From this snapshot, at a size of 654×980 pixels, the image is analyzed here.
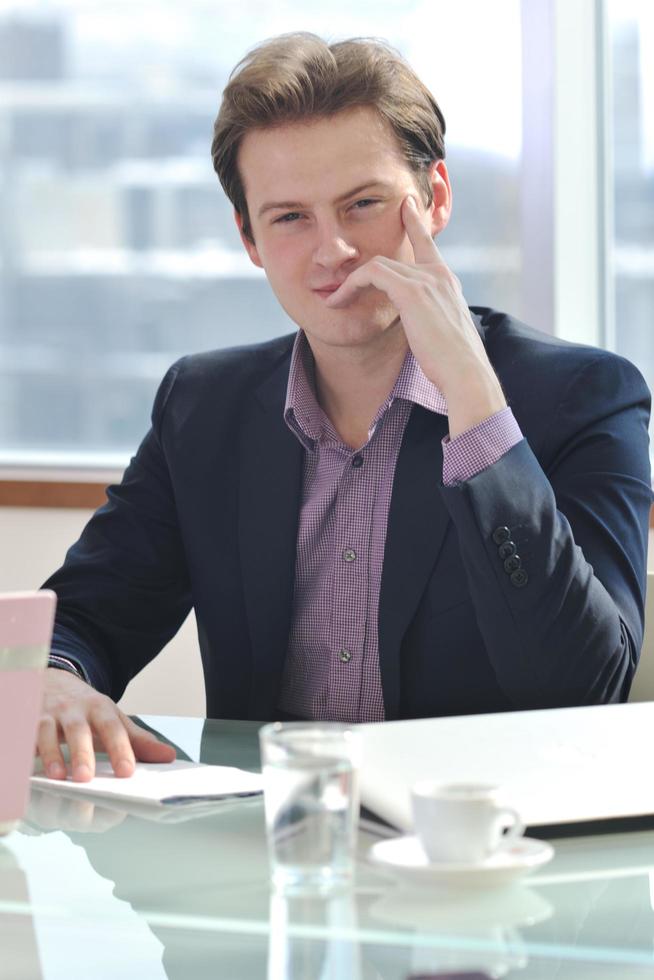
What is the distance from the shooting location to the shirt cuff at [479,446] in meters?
1.40

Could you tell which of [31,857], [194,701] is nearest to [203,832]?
[31,857]

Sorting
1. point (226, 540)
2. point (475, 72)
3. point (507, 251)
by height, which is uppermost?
point (475, 72)

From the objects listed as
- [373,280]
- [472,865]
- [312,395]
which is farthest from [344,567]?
[472,865]

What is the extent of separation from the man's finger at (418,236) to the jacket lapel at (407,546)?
22cm

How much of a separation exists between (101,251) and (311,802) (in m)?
2.69

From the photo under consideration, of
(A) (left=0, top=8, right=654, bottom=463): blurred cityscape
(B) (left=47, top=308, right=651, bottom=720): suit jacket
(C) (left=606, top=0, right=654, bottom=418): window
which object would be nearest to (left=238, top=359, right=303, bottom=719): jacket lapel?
(B) (left=47, top=308, right=651, bottom=720): suit jacket

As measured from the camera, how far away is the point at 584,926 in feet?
2.55

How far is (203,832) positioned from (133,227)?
8.23 feet

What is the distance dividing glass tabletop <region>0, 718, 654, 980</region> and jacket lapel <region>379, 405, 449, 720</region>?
2.03ft

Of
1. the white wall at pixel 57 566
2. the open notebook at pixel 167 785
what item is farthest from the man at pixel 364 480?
the white wall at pixel 57 566

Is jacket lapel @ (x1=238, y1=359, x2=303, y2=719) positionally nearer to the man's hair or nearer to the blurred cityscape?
the man's hair

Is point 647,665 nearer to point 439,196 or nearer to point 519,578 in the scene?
point 519,578

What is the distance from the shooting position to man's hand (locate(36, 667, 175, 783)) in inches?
45.9

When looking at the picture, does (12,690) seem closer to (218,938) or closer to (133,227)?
(218,938)
